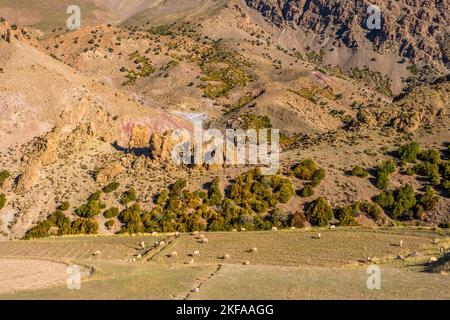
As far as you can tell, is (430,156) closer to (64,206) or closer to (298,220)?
(298,220)

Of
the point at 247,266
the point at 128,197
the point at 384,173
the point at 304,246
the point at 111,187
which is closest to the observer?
the point at 247,266

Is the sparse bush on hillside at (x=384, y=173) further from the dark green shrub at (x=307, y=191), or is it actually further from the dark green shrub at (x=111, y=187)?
the dark green shrub at (x=111, y=187)

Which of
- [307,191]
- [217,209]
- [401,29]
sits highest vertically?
[401,29]

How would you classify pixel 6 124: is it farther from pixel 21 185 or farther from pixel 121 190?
pixel 121 190

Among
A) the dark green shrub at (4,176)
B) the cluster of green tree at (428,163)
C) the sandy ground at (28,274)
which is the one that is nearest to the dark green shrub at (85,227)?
the dark green shrub at (4,176)

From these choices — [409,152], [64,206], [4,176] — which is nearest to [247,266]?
[64,206]

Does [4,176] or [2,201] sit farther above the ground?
[4,176]
